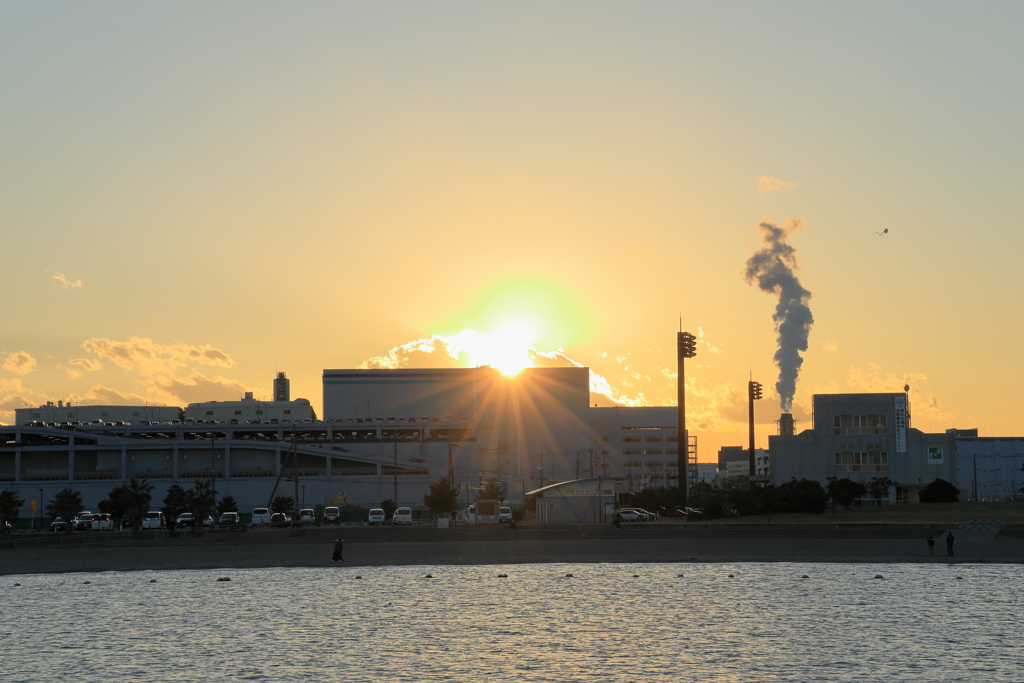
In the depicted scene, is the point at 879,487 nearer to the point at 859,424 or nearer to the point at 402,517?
Result: the point at 859,424

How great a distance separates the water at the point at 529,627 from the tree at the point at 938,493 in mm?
44982

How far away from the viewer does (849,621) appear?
36.0 meters

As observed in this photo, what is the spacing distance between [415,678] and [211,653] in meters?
7.85

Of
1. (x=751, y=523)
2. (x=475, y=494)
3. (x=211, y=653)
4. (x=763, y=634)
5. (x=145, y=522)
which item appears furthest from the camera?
(x=475, y=494)

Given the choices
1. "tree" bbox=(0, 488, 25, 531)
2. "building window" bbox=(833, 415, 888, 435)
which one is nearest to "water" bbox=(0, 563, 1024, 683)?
"tree" bbox=(0, 488, 25, 531)

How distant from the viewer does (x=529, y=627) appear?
117 ft

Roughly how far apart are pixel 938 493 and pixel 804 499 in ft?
61.1

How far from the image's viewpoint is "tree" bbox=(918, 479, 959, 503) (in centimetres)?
9756

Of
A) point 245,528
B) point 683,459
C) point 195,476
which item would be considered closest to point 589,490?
point 245,528

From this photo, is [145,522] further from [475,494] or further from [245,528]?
[475,494]

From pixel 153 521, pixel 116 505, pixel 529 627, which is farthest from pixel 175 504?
pixel 529 627

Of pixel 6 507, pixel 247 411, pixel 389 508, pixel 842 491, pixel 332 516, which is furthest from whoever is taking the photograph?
pixel 247 411

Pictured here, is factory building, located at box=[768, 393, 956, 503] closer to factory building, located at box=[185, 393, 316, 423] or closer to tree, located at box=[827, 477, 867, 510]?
tree, located at box=[827, 477, 867, 510]

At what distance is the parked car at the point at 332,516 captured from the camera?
106 meters
